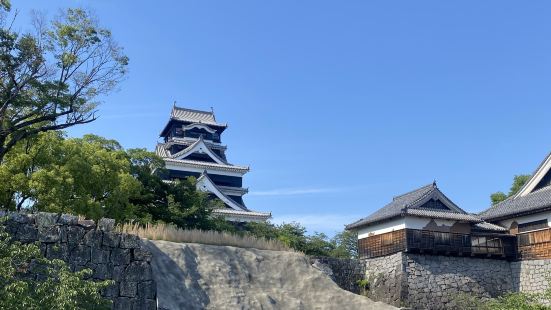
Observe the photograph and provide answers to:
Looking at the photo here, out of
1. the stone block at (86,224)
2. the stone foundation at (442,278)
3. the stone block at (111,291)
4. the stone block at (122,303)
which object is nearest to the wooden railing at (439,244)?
the stone foundation at (442,278)

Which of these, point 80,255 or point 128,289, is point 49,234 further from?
point 128,289

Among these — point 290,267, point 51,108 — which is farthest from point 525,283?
point 51,108

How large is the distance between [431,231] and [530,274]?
4.96m

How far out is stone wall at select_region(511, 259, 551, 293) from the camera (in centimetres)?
2464

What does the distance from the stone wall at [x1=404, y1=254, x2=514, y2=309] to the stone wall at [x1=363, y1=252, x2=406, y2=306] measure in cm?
30

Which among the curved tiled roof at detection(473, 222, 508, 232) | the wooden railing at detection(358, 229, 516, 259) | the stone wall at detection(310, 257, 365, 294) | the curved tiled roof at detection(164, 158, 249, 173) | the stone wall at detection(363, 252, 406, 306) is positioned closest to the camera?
the stone wall at detection(310, 257, 365, 294)

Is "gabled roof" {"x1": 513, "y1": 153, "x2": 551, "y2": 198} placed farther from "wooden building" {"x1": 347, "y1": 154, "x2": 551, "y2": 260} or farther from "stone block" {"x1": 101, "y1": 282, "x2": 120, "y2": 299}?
"stone block" {"x1": 101, "y1": 282, "x2": 120, "y2": 299}

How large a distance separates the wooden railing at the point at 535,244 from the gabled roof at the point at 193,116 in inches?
1156

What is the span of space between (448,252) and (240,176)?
23312 mm

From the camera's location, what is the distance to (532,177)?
2844 centimetres

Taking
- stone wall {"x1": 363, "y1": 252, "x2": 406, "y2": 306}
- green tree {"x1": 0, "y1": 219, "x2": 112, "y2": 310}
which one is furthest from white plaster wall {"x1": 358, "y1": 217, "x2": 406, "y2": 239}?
green tree {"x1": 0, "y1": 219, "x2": 112, "y2": 310}

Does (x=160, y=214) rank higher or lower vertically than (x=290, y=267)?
higher

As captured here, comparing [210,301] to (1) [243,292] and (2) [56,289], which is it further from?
(2) [56,289]

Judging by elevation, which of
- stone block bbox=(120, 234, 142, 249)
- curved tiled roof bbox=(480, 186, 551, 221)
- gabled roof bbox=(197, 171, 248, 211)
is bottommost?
stone block bbox=(120, 234, 142, 249)
